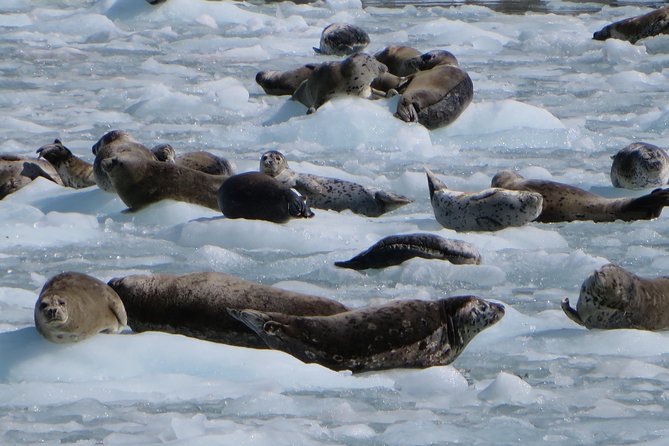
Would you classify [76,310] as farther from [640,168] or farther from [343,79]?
[343,79]

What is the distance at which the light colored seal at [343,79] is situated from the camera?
352 inches

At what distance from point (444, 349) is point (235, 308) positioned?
672mm

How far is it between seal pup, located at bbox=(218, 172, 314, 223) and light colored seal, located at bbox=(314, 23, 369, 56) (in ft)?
19.9

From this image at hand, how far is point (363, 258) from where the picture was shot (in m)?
5.35

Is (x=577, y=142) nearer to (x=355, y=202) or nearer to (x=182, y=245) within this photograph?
(x=355, y=202)

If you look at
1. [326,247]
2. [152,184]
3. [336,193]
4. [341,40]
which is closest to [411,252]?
[326,247]

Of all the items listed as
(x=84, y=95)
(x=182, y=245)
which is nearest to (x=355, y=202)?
(x=182, y=245)

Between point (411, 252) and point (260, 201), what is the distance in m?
0.98

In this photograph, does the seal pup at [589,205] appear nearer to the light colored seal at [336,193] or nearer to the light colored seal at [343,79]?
the light colored seal at [336,193]

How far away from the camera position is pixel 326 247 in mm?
5773

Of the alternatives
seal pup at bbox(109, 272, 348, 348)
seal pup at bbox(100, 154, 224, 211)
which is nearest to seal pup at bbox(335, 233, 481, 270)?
seal pup at bbox(109, 272, 348, 348)

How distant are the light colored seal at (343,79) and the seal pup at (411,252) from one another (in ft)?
11.7

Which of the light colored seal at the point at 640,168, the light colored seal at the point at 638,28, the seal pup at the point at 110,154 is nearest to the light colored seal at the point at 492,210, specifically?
the light colored seal at the point at 640,168

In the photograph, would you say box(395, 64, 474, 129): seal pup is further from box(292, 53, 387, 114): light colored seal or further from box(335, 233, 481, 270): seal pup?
box(335, 233, 481, 270): seal pup
